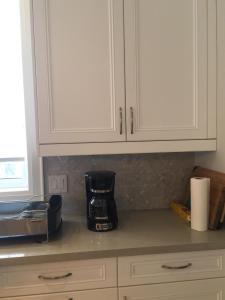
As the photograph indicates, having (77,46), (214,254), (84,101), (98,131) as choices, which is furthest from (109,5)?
(214,254)

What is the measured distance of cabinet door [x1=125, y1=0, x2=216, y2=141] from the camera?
1.72 m

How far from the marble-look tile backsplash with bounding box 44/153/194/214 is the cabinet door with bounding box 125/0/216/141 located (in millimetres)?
355

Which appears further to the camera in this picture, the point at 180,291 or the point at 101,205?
the point at 101,205

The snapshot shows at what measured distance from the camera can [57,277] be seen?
1.48m

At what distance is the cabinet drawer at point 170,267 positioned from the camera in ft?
5.00

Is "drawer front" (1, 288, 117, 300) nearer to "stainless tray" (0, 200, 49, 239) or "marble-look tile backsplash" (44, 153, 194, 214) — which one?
"stainless tray" (0, 200, 49, 239)

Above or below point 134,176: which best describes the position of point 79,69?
above

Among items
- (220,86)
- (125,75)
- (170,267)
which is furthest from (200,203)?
(125,75)

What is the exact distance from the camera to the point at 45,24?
1.65 metres

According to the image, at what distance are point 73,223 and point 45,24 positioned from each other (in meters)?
1.07

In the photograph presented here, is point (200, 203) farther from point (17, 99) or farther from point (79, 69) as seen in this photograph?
point (17, 99)

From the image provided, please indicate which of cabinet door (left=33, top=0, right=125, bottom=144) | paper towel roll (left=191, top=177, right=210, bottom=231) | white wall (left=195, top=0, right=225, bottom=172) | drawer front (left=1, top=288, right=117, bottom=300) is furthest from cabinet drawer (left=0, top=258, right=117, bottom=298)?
white wall (left=195, top=0, right=225, bottom=172)

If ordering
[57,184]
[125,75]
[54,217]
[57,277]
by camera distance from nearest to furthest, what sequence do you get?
[57,277] → [54,217] → [125,75] → [57,184]

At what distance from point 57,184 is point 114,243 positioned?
0.63 metres
